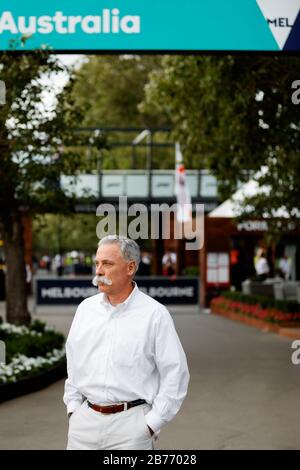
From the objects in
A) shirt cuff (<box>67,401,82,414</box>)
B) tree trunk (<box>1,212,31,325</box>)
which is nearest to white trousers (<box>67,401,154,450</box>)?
shirt cuff (<box>67,401,82,414</box>)

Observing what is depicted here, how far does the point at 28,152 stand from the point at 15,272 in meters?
2.87

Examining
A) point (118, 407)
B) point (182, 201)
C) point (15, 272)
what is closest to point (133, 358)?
point (118, 407)

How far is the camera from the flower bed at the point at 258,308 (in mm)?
20281

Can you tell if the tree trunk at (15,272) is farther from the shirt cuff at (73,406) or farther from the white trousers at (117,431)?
the white trousers at (117,431)

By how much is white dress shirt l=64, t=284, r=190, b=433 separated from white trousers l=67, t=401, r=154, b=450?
5 centimetres

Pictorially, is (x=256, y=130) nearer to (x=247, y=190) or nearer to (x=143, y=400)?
(x=247, y=190)

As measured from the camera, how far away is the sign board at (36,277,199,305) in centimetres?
2734

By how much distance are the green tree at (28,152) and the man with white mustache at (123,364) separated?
7687 mm

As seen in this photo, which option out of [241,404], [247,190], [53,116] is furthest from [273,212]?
[241,404]

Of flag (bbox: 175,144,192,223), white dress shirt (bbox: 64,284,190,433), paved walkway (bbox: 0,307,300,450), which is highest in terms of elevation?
flag (bbox: 175,144,192,223)

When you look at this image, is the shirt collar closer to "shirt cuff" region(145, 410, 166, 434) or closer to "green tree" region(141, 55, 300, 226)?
"shirt cuff" region(145, 410, 166, 434)

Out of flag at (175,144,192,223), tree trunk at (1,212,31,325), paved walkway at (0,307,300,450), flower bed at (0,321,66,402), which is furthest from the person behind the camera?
flag at (175,144,192,223)

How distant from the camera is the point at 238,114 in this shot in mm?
16719

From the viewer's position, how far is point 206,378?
12.7 metres
